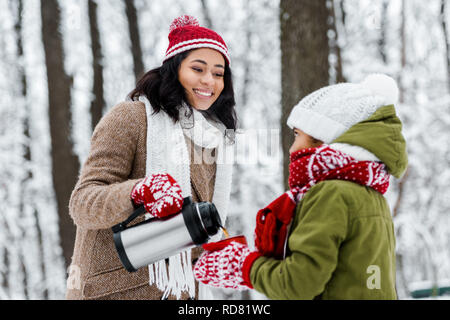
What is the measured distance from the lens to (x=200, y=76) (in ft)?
6.12

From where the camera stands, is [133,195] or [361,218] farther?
[133,195]

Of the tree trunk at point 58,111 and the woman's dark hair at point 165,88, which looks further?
the tree trunk at point 58,111

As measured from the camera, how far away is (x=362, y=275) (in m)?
1.30

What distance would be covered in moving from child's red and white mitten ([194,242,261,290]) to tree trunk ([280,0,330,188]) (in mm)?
1456

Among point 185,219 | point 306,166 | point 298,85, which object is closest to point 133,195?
point 185,219

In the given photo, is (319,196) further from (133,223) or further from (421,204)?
(421,204)

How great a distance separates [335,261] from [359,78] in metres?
5.44

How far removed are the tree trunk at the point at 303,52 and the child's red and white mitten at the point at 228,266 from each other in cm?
146

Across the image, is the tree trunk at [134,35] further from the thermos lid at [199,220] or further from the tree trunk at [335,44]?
the thermos lid at [199,220]

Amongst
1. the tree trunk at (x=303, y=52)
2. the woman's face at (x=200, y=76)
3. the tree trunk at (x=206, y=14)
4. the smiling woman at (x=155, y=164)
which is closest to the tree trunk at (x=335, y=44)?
the tree trunk at (x=303, y=52)

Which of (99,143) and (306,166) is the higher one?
(99,143)

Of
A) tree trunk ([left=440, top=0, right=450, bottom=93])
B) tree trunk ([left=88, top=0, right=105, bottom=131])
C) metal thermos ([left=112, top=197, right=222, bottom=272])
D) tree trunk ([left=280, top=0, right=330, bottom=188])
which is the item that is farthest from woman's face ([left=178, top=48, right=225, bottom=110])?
tree trunk ([left=440, top=0, right=450, bottom=93])

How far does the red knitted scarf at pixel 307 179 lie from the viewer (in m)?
1.35

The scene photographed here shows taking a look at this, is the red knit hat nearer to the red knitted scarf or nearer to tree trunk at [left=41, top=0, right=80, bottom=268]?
the red knitted scarf
